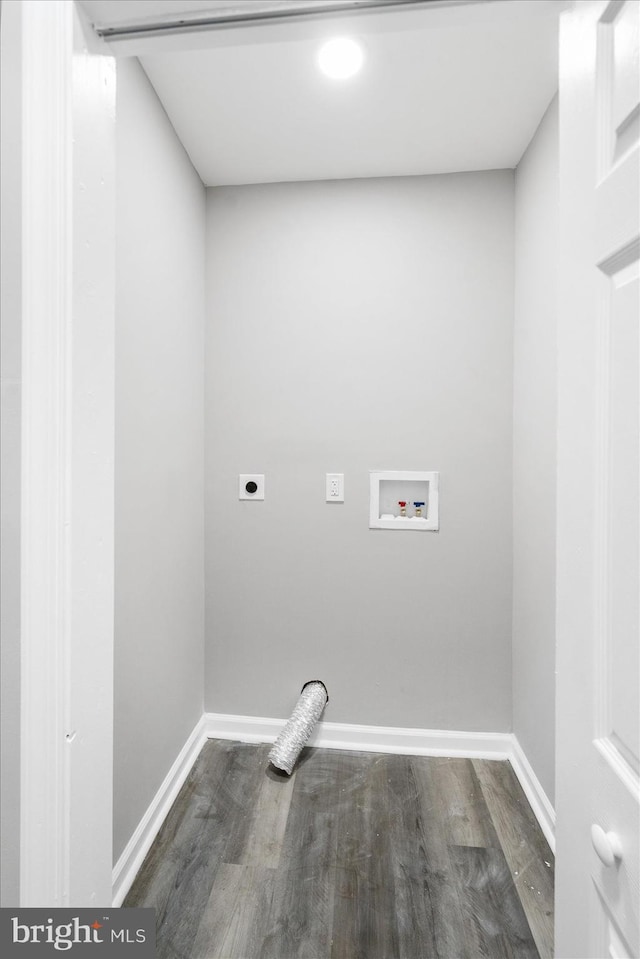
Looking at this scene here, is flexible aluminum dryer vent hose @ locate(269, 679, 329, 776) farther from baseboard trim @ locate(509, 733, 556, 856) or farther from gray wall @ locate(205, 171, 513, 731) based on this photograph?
baseboard trim @ locate(509, 733, 556, 856)

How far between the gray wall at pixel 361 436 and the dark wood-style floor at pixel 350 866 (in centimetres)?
30

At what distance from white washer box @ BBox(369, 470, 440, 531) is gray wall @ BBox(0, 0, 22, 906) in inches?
64.2

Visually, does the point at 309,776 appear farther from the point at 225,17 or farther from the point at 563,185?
the point at 225,17

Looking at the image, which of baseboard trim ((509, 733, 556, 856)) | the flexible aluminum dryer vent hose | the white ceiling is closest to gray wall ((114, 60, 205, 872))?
the white ceiling

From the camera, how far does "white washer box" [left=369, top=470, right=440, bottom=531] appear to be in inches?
83.3

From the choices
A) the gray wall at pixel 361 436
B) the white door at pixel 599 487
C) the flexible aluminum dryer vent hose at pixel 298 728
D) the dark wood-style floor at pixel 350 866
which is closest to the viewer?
the white door at pixel 599 487

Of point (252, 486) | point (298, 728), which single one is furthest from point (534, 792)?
point (252, 486)

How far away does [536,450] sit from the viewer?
1792 mm

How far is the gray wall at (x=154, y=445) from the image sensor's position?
4.68ft

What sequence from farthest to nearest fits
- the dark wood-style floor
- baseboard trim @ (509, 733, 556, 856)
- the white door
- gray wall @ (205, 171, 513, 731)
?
gray wall @ (205, 171, 513, 731), baseboard trim @ (509, 733, 556, 856), the dark wood-style floor, the white door

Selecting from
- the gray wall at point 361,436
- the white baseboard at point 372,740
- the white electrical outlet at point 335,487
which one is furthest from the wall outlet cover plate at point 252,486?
the white baseboard at point 372,740

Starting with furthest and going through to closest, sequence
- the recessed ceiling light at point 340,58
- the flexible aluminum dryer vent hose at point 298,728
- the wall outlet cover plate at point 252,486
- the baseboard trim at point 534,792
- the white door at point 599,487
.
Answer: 1. the wall outlet cover plate at point 252,486
2. the flexible aluminum dryer vent hose at point 298,728
3. the baseboard trim at point 534,792
4. the recessed ceiling light at point 340,58
5. the white door at point 599,487

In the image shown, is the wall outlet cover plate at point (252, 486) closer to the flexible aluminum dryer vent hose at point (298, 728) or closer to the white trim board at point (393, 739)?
the flexible aluminum dryer vent hose at point (298, 728)

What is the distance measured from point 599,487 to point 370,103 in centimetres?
168
